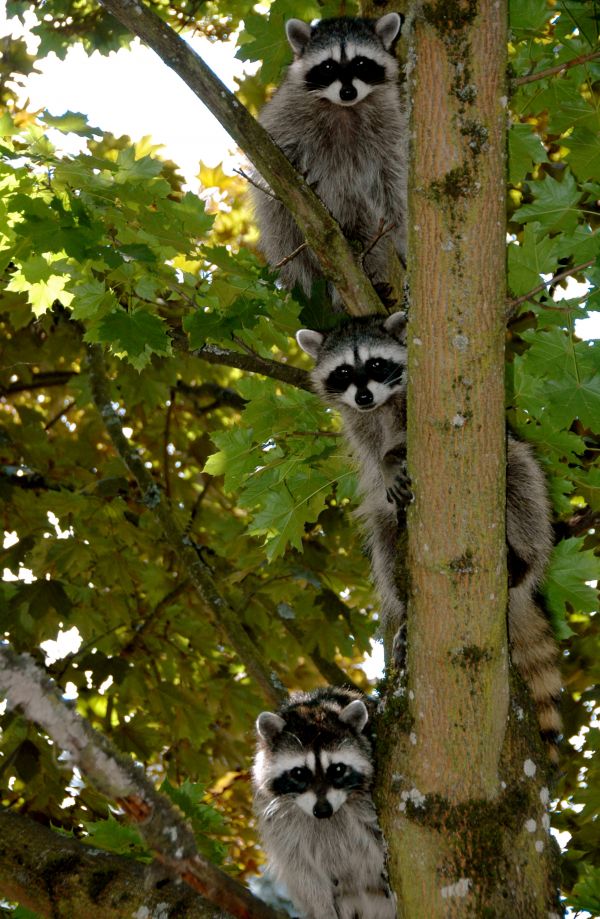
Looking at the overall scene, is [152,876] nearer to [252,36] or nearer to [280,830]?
[280,830]

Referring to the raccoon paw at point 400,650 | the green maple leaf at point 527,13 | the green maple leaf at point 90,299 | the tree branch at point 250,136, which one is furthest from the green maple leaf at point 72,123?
the raccoon paw at point 400,650

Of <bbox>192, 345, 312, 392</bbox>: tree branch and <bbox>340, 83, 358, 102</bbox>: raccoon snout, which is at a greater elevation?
<bbox>340, 83, 358, 102</bbox>: raccoon snout

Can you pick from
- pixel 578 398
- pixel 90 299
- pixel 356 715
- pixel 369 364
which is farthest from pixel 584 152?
pixel 356 715

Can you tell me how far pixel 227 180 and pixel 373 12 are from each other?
220 centimetres

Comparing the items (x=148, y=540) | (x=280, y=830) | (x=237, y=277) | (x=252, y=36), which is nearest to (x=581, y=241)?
(x=237, y=277)

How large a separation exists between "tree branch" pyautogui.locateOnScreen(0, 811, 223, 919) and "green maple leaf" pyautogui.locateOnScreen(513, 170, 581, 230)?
2.48 m

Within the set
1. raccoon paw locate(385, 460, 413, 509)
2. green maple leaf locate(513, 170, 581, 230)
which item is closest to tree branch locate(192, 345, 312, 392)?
raccoon paw locate(385, 460, 413, 509)

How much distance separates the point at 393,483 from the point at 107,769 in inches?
74.7

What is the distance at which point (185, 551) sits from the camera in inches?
213

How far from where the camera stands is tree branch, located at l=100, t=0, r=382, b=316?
11.0 feet

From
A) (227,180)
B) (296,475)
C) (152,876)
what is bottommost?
(152,876)

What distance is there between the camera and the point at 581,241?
3658 millimetres

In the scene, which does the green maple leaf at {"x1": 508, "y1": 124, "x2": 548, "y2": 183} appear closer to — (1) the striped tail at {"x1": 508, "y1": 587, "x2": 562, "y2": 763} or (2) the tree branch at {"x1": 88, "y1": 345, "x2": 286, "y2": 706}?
(1) the striped tail at {"x1": 508, "y1": 587, "x2": 562, "y2": 763}

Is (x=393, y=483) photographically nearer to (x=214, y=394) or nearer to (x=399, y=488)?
(x=399, y=488)
